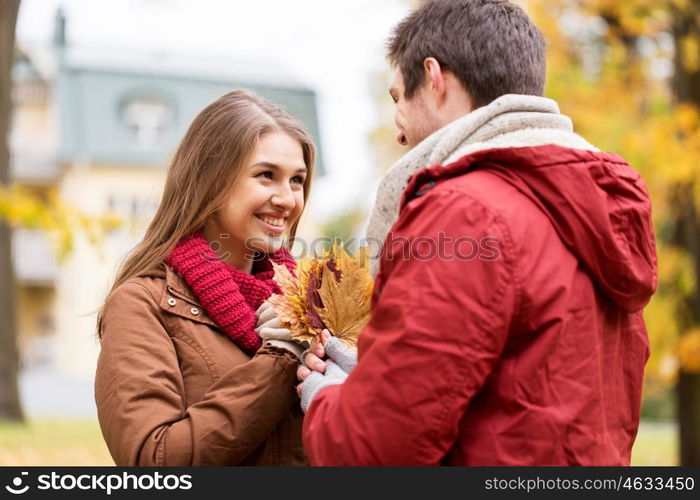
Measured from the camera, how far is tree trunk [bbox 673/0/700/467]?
7562mm

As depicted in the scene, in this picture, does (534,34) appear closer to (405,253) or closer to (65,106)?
(405,253)

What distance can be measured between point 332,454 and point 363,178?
82.4ft

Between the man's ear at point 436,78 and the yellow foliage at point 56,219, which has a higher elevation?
→ the man's ear at point 436,78

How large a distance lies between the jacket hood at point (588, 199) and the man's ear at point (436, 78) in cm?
26

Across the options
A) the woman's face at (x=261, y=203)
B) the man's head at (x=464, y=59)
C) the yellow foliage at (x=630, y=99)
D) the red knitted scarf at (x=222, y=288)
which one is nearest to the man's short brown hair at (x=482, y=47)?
the man's head at (x=464, y=59)

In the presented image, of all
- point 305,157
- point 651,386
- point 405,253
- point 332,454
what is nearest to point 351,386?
point 332,454

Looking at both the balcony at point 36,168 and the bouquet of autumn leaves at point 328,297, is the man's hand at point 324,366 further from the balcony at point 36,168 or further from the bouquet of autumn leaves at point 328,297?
the balcony at point 36,168

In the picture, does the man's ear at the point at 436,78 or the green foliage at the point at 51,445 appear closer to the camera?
the man's ear at the point at 436,78

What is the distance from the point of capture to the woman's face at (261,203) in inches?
107

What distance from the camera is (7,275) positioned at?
10.5 m

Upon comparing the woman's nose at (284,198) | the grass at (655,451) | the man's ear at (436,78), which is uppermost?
the man's ear at (436,78)

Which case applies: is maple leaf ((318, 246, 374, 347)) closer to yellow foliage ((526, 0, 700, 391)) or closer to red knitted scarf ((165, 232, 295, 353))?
red knitted scarf ((165, 232, 295, 353))

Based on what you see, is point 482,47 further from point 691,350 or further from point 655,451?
point 655,451

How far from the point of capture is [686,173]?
688 cm
